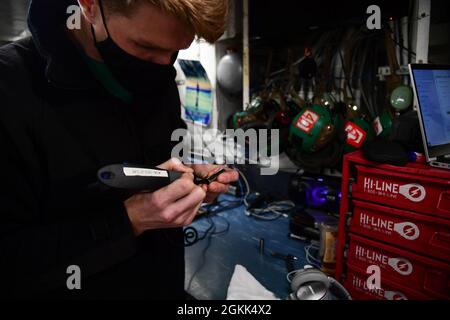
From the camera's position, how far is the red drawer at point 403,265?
89cm

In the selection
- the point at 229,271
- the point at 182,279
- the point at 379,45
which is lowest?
the point at 229,271

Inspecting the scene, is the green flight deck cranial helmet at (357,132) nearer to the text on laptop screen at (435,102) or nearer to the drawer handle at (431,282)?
the text on laptop screen at (435,102)

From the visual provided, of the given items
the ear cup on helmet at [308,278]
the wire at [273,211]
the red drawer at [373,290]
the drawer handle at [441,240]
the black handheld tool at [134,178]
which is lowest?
the red drawer at [373,290]

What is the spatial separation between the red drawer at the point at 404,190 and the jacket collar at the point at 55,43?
2.94 ft

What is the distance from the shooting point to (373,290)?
3.36 ft

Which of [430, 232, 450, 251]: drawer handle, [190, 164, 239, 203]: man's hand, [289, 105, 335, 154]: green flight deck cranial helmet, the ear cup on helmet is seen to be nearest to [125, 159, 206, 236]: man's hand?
[190, 164, 239, 203]: man's hand

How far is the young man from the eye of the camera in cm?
53

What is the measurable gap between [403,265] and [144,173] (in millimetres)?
902

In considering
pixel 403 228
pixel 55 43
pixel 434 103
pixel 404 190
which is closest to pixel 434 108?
pixel 434 103

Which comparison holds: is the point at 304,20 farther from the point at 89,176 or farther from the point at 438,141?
→ the point at 89,176

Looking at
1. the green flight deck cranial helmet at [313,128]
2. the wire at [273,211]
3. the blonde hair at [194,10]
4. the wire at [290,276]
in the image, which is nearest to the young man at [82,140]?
the blonde hair at [194,10]

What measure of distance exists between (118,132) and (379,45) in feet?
4.77

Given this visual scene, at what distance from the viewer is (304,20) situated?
4.97 feet

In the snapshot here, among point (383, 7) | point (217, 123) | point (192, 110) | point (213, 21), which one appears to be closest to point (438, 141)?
point (383, 7)
